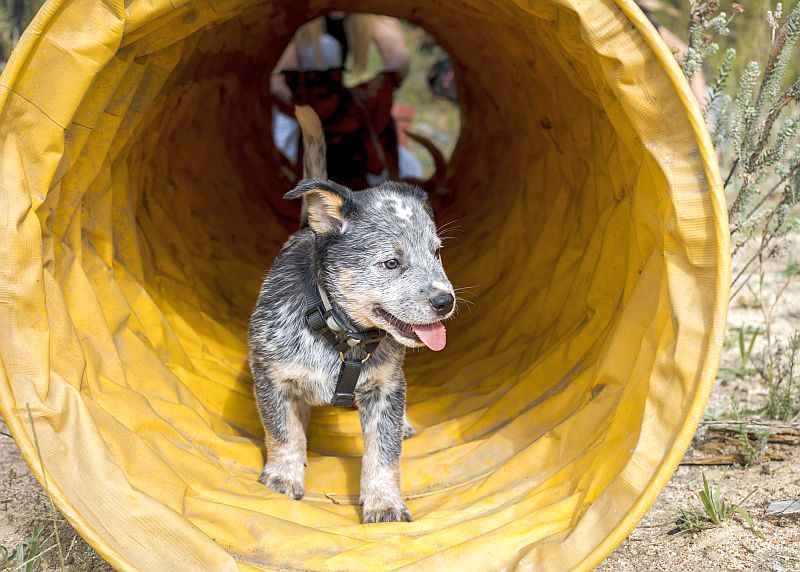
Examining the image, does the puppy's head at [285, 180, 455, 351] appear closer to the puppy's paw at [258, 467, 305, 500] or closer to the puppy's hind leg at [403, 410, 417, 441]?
the puppy's paw at [258, 467, 305, 500]

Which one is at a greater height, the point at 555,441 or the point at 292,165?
the point at 555,441

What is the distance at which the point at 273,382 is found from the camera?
3.88m

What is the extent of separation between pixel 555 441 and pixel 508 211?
2.74 metres

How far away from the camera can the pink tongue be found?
11.5 feet

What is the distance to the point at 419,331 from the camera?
3539 millimetres

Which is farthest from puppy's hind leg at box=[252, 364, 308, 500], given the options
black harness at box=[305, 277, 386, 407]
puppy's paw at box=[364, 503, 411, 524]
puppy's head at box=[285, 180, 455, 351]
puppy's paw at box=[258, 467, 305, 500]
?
puppy's head at box=[285, 180, 455, 351]

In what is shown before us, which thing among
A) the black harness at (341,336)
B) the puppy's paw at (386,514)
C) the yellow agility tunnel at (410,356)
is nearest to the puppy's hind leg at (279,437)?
the yellow agility tunnel at (410,356)

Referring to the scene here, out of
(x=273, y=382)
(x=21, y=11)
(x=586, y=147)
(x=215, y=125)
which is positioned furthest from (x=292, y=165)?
(x=273, y=382)

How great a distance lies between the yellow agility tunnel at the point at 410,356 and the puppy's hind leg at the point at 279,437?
0.41ft

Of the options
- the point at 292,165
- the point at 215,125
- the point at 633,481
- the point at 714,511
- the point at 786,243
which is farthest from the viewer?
the point at 292,165

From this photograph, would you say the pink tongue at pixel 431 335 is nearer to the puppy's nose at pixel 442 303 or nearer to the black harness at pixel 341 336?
the puppy's nose at pixel 442 303

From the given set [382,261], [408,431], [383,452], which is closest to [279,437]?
[383,452]

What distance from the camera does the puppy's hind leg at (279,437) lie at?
152 inches

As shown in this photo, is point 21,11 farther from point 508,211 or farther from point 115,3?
point 115,3
